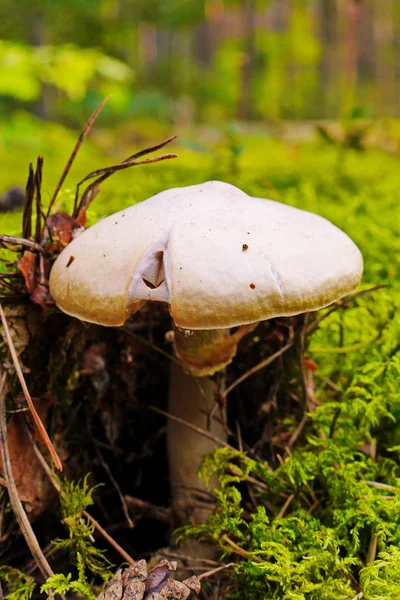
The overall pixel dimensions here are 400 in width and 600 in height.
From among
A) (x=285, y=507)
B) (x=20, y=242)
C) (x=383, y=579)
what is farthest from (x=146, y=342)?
(x=383, y=579)

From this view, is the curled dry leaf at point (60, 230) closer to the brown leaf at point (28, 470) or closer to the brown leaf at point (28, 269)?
the brown leaf at point (28, 269)

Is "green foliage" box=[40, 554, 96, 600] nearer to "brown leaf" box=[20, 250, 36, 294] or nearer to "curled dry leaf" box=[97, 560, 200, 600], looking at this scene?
"curled dry leaf" box=[97, 560, 200, 600]

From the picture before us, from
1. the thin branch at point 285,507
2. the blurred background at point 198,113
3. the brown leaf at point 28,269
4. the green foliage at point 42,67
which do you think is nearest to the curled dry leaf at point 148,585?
the thin branch at point 285,507

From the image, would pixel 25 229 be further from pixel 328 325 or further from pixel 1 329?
pixel 328 325

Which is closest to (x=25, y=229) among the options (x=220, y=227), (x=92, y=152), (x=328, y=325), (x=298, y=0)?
(x=220, y=227)

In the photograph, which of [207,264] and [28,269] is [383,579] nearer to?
[207,264]

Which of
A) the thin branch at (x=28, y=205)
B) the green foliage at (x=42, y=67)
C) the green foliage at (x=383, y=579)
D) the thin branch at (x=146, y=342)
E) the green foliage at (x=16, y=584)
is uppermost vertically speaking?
the green foliage at (x=42, y=67)
